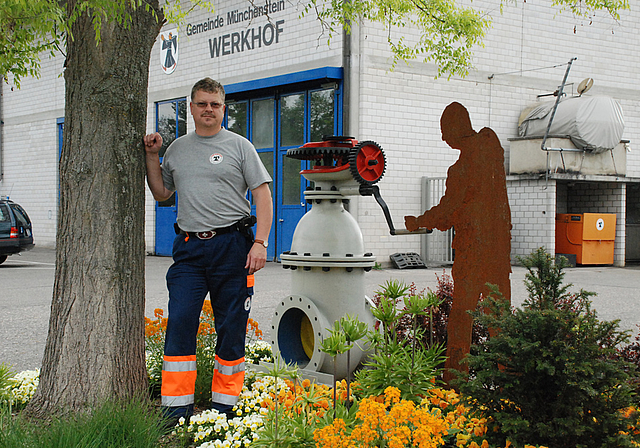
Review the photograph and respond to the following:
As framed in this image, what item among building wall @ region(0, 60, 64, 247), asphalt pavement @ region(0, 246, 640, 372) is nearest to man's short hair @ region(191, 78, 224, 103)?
asphalt pavement @ region(0, 246, 640, 372)

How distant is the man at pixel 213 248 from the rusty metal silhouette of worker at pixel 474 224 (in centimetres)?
112

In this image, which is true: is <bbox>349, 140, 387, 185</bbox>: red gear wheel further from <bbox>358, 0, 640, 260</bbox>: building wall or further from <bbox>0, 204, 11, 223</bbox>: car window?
<bbox>0, 204, 11, 223</bbox>: car window

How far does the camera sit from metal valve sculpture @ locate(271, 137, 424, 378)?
13.9 feet

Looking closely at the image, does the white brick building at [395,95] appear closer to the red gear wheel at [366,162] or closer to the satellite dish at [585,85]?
the satellite dish at [585,85]

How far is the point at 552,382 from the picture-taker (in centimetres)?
274

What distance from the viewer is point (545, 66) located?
1714cm

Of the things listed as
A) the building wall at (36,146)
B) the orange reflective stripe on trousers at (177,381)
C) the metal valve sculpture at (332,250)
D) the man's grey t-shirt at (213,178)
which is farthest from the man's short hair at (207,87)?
the building wall at (36,146)

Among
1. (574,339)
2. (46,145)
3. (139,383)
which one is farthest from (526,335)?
(46,145)

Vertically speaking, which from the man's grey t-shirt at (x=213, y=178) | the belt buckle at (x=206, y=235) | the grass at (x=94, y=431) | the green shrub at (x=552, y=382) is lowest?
the grass at (x=94, y=431)

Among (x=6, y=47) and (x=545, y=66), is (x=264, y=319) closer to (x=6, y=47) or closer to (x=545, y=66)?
(x=6, y=47)

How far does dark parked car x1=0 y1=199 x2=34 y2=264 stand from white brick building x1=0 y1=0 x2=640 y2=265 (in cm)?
393

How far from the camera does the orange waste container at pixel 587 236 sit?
52.3 feet

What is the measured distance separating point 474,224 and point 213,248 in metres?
1.50

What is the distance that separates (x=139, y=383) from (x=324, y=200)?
5.40ft
